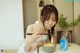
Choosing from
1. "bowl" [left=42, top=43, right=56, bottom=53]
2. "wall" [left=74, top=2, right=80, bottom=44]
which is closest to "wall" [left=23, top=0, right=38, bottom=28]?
"bowl" [left=42, top=43, right=56, bottom=53]

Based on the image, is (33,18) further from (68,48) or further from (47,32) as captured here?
(68,48)

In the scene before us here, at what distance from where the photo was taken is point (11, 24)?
3.04 feet

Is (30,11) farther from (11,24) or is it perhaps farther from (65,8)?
(65,8)

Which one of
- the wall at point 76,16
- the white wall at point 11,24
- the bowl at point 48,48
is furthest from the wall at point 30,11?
the wall at point 76,16

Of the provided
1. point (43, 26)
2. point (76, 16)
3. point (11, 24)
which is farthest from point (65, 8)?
point (11, 24)

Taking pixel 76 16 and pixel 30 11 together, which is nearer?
pixel 30 11

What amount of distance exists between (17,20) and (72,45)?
1.32 ft

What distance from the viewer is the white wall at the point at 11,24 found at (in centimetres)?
91

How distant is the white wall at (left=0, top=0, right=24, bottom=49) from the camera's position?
2.99ft

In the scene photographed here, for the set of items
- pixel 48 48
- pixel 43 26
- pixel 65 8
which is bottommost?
pixel 48 48

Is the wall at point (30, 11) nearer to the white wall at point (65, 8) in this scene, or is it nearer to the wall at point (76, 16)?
the white wall at point (65, 8)

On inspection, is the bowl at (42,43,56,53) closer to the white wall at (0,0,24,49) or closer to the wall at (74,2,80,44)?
the white wall at (0,0,24,49)

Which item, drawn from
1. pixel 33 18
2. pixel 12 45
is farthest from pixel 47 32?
pixel 12 45

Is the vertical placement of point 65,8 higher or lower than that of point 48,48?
higher
